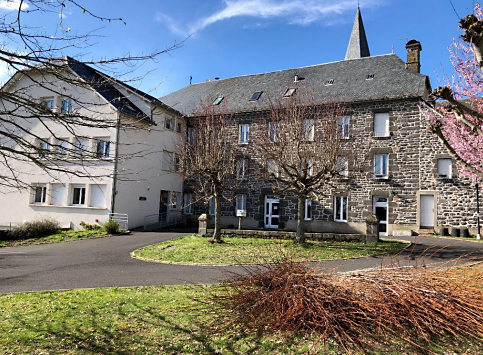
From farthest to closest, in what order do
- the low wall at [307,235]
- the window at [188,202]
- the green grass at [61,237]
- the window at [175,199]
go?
the window at [188,202]
the window at [175,199]
the green grass at [61,237]
the low wall at [307,235]

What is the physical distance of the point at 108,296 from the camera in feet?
21.1

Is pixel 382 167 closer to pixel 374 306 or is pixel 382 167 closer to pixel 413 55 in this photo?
pixel 413 55

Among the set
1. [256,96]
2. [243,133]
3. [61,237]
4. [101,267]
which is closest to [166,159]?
[243,133]

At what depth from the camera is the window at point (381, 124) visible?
20328 mm

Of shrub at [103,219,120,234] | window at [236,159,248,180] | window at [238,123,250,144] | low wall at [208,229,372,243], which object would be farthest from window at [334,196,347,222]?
shrub at [103,219,120,234]

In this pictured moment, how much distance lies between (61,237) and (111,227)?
2353 millimetres

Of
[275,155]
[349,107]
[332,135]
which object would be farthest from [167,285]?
[349,107]

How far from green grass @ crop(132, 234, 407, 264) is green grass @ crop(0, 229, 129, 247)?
522cm

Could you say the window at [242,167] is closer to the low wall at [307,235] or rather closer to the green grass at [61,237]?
the low wall at [307,235]

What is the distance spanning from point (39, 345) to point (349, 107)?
19394 millimetres

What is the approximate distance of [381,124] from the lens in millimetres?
20453

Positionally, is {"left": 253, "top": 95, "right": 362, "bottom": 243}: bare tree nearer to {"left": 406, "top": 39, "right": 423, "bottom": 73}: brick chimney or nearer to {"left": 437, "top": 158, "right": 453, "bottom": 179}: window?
{"left": 437, "top": 158, "right": 453, "bottom": 179}: window

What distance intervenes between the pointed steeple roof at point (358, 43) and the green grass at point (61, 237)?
24115mm

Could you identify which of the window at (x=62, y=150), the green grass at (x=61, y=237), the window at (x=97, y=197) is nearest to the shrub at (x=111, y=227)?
the green grass at (x=61, y=237)
